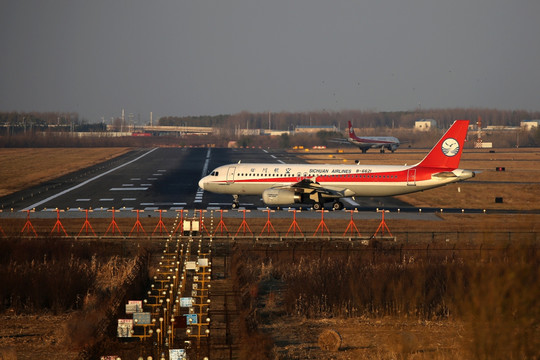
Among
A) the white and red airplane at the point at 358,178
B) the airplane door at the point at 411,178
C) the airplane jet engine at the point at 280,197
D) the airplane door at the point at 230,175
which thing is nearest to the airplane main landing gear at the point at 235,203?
the airplane door at the point at 230,175

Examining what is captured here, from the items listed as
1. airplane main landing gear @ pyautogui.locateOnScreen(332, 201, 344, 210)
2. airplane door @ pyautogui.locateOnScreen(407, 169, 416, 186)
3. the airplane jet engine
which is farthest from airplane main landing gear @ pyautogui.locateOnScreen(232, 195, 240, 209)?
airplane door @ pyautogui.locateOnScreen(407, 169, 416, 186)

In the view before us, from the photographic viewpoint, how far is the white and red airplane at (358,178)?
5772cm

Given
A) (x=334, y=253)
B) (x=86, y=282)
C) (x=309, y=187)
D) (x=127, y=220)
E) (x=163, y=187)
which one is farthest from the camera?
(x=163, y=187)

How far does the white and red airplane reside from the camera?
57.7 metres

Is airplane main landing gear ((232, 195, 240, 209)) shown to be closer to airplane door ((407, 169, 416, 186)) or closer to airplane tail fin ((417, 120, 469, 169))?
airplane door ((407, 169, 416, 186))

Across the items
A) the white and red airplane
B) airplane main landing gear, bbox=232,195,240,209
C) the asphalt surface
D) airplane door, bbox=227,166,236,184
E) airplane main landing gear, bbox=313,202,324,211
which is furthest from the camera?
the asphalt surface

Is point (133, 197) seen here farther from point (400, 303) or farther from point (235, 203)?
point (400, 303)

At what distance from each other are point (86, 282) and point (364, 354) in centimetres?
1413

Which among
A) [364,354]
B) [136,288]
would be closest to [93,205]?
[136,288]

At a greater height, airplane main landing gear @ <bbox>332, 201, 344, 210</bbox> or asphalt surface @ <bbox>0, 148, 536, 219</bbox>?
airplane main landing gear @ <bbox>332, 201, 344, 210</bbox>

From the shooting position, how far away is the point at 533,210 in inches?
2418

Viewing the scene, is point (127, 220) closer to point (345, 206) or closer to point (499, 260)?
point (345, 206)

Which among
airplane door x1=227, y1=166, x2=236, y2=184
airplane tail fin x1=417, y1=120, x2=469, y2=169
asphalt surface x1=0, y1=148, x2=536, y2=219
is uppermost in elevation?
airplane tail fin x1=417, y1=120, x2=469, y2=169

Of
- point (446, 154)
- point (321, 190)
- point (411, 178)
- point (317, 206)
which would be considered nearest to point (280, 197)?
point (317, 206)
